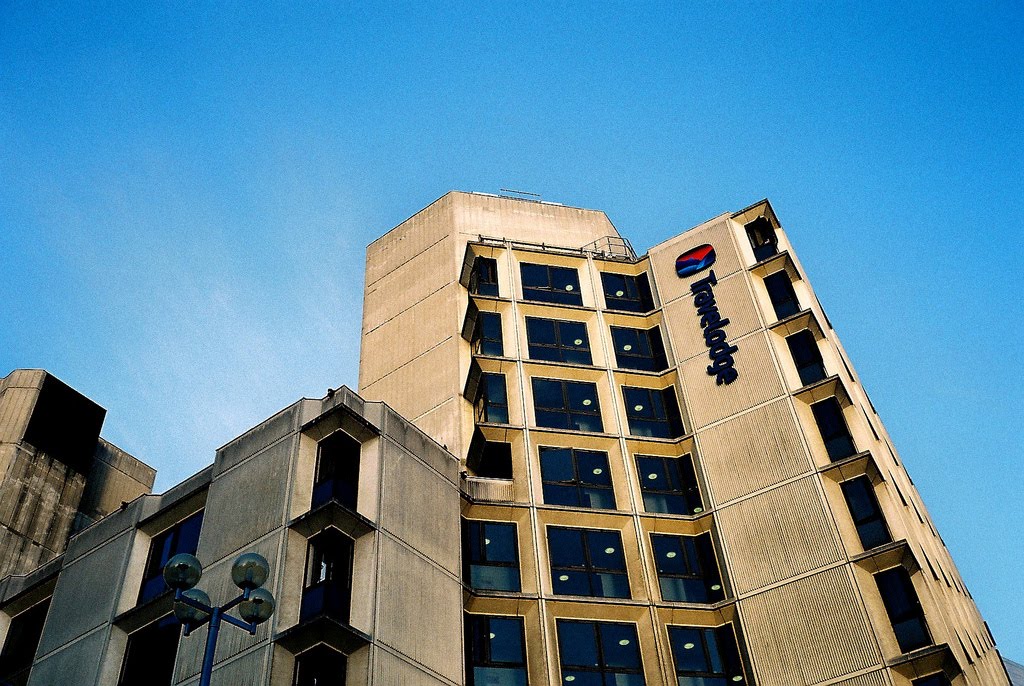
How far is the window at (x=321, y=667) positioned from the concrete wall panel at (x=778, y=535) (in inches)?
577

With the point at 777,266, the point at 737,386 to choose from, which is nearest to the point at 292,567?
the point at 737,386

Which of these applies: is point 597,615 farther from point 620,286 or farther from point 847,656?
point 620,286

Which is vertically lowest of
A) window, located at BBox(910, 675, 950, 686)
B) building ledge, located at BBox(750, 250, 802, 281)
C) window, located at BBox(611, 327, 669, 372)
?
window, located at BBox(910, 675, 950, 686)

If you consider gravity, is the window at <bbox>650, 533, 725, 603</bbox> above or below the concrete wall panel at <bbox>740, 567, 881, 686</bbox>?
above

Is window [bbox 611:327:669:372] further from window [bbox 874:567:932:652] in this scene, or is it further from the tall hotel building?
window [bbox 874:567:932:652]

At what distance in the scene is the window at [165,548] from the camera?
32031 millimetres

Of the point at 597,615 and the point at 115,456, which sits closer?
the point at 597,615

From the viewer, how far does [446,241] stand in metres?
48.8

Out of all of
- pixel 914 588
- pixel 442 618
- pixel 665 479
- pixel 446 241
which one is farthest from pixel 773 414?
pixel 446 241

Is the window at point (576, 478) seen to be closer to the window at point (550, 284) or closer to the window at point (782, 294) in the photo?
the window at point (550, 284)

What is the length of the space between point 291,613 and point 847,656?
670 inches

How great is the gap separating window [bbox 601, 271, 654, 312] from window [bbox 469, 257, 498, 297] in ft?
16.7

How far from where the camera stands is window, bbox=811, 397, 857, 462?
35594mm

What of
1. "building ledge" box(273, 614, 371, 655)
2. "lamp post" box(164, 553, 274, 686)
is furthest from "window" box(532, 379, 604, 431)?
"lamp post" box(164, 553, 274, 686)
